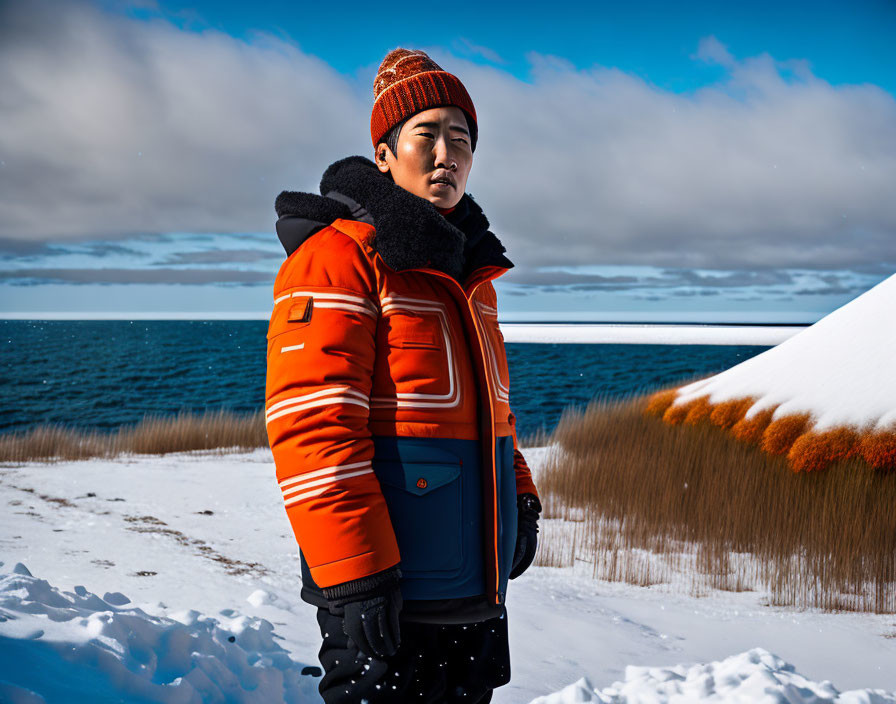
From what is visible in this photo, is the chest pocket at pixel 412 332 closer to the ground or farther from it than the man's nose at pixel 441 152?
closer to the ground

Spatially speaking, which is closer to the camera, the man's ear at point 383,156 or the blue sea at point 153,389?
the man's ear at point 383,156

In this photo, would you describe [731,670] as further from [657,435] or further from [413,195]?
[657,435]

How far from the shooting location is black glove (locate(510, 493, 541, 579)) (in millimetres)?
2033

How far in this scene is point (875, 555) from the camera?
4496 mm

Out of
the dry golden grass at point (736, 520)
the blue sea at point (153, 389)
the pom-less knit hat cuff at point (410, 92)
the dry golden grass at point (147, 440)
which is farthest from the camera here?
the blue sea at point (153, 389)

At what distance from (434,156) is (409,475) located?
0.84 metres

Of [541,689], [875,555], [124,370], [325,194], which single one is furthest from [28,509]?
[124,370]

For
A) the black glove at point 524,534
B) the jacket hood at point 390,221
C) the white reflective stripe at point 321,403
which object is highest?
the jacket hood at point 390,221

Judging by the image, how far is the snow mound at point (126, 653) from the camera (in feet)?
6.93

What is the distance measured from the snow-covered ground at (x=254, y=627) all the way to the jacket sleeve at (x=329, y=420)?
1.18 meters

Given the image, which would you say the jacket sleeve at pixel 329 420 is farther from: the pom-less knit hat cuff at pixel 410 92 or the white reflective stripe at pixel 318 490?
the pom-less knit hat cuff at pixel 410 92

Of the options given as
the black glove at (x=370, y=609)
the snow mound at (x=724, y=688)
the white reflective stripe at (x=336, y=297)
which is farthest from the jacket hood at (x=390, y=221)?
the snow mound at (x=724, y=688)

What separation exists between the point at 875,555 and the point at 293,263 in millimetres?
4629

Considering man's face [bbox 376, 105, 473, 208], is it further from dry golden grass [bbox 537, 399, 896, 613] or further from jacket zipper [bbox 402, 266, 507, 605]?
dry golden grass [bbox 537, 399, 896, 613]
